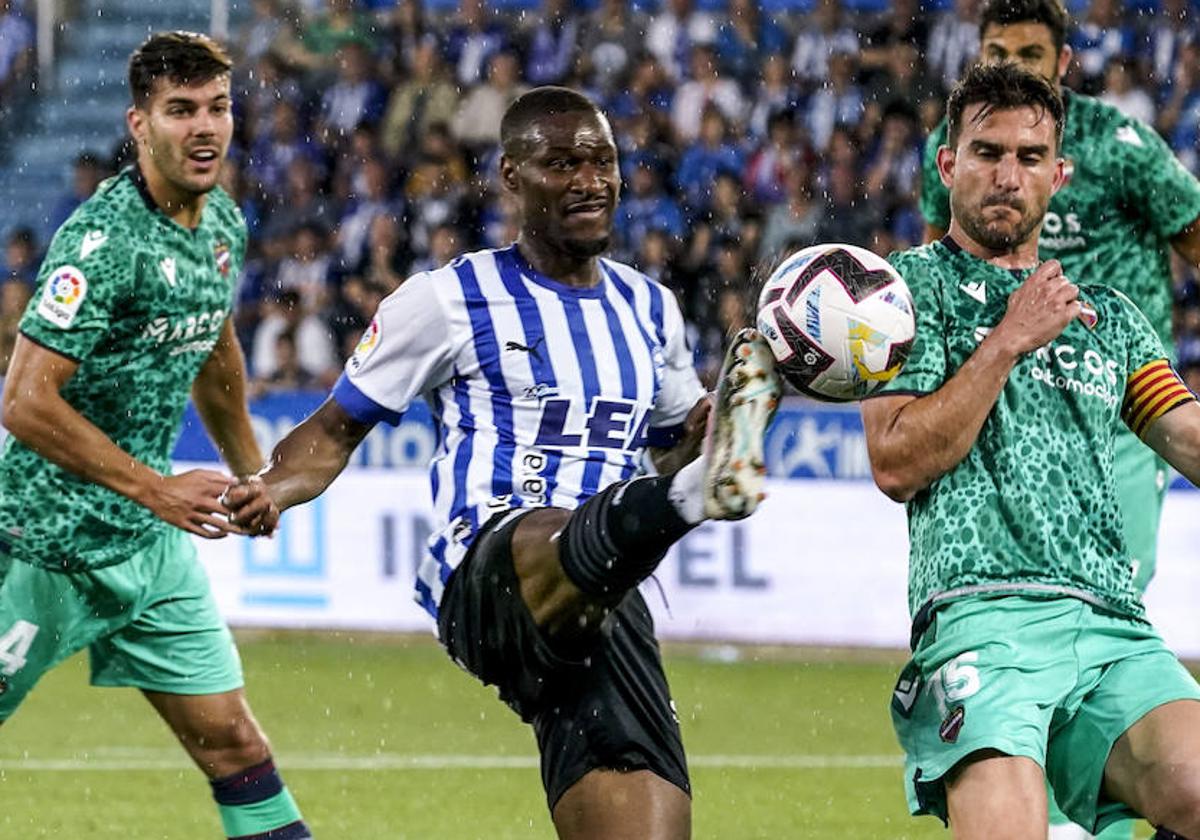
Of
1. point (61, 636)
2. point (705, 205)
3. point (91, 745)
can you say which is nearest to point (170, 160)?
point (61, 636)

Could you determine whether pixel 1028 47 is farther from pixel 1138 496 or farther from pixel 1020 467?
pixel 1020 467

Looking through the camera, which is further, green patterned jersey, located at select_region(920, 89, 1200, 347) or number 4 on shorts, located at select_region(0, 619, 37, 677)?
green patterned jersey, located at select_region(920, 89, 1200, 347)

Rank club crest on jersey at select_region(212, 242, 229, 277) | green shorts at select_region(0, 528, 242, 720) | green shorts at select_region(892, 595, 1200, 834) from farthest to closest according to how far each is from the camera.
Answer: club crest on jersey at select_region(212, 242, 229, 277)
green shorts at select_region(0, 528, 242, 720)
green shorts at select_region(892, 595, 1200, 834)

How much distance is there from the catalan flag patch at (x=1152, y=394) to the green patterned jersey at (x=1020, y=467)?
0.23ft

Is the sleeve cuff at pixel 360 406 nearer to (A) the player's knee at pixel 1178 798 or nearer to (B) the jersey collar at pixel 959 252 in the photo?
(B) the jersey collar at pixel 959 252

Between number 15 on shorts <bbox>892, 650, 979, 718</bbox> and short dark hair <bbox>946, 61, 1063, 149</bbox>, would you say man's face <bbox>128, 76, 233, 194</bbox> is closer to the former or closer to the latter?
short dark hair <bbox>946, 61, 1063, 149</bbox>

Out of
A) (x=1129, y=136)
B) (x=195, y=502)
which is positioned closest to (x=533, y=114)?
(x=195, y=502)

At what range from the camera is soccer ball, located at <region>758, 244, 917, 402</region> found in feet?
14.4

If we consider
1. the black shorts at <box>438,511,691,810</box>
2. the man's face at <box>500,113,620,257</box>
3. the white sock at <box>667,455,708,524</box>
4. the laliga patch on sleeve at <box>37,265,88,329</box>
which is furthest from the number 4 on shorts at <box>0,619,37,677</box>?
the white sock at <box>667,455,708,524</box>

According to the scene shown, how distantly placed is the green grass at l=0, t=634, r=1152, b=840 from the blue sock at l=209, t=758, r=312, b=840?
3.89 ft

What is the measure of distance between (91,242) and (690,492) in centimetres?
236

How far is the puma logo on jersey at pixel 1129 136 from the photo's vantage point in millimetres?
6363

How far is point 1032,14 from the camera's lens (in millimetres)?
6305

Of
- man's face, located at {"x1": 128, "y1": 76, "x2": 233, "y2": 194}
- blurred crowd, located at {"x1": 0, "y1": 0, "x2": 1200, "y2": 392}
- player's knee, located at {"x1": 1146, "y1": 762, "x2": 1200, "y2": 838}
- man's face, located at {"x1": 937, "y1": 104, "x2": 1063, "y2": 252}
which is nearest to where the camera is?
player's knee, located at {"x1": 1146, "y1": 762, "x2": 1200, "y2": 838}
